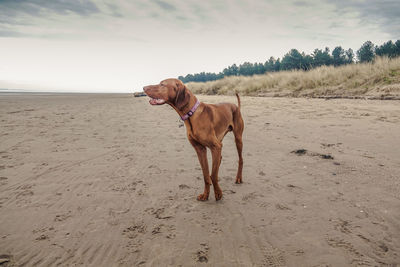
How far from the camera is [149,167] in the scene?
4027 millimetres

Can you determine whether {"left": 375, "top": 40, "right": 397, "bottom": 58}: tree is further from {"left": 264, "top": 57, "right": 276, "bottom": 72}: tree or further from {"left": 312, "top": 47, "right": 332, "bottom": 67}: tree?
{"left": 264, "top": 57, "right": 276, "bottom": 72}: tree

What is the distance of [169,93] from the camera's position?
2596mm

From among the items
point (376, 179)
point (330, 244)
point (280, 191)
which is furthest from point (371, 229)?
point (376, 179)

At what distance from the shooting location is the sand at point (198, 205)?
1.86 m

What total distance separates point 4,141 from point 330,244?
7477 millimetres

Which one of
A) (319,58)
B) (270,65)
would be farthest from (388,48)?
(270,65)

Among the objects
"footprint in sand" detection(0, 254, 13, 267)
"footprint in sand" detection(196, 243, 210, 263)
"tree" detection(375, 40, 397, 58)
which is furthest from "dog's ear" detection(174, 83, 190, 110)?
"tree" detection(375, 40, 397, 58)

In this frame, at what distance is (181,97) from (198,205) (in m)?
1.40

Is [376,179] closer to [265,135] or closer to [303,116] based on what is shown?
[265,135]

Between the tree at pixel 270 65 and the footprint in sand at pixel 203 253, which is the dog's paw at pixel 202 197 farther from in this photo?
the tree at pixel 270 65

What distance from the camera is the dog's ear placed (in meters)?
2.64

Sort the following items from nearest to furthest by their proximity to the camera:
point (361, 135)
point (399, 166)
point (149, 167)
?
point (399, 166) < point (149, 167) < point (361, 135)

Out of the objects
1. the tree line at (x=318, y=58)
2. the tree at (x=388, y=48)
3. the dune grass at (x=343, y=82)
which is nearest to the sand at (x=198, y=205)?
the dune grass at (x=343, y=82)

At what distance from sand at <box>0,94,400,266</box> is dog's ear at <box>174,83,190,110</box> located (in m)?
1.27
